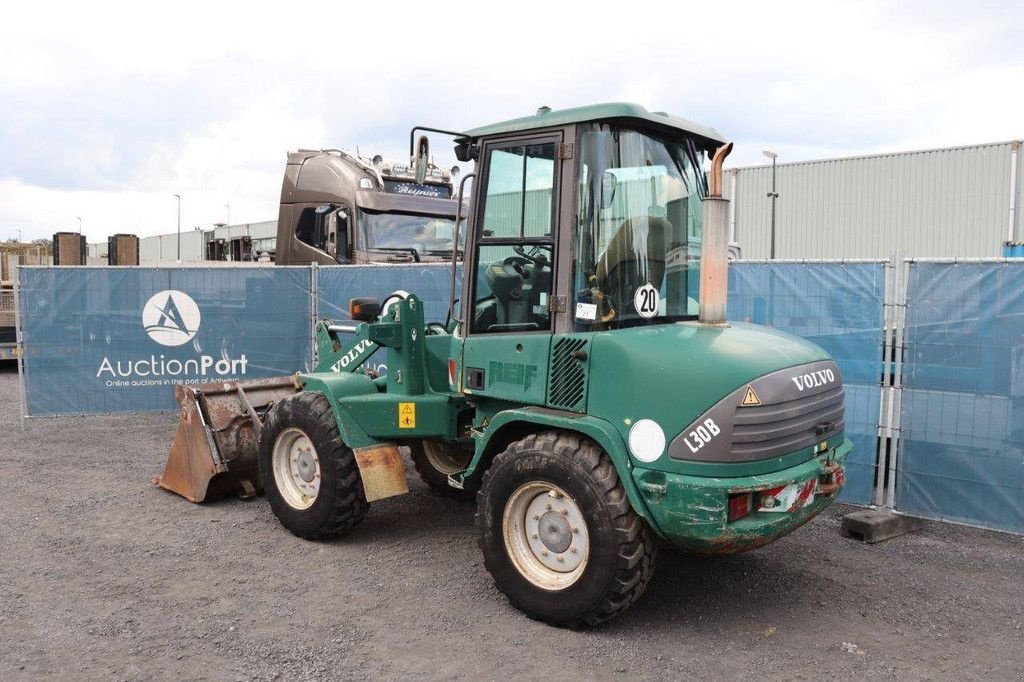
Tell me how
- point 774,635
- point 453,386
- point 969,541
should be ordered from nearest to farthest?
1. point 774,635
2. point 453,386
3. point 969,541

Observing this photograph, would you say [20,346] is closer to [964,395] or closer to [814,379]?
[814,379]

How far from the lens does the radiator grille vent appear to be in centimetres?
452

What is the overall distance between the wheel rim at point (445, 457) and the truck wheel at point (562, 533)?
2089 mm

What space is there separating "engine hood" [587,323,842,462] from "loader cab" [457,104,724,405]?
160 millimetres

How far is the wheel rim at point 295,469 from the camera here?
6.07 m

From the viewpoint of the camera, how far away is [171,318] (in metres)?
10.8

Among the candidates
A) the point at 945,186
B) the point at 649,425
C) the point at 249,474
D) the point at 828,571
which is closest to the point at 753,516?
the point at 649,425

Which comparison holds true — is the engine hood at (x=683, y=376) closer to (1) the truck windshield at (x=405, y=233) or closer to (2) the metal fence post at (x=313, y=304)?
(2) the metal fence post at (x=313, y=304)

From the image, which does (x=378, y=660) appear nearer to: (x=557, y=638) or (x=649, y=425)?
(x=557, y=638)

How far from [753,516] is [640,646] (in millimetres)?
886

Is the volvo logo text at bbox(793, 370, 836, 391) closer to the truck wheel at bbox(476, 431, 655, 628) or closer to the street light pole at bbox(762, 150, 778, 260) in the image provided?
the truck wheel at bbox(476, 431, 655, 628)

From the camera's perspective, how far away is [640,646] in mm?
4371

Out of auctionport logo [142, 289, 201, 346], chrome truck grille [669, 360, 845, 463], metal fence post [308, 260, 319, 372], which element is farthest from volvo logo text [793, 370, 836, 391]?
auctionport logo [142, 289, 201, 346]

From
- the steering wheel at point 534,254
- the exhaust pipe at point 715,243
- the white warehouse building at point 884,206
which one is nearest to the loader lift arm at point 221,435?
the steering wheel at point 534,254
